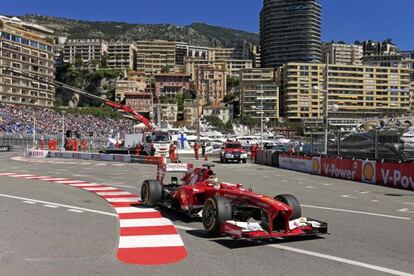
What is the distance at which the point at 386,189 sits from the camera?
64.2 ft

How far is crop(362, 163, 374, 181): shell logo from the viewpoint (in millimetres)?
22384

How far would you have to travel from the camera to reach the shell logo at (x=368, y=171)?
2238 cm

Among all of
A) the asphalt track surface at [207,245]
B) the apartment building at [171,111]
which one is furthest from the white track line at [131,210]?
the apartment building at [171,111]

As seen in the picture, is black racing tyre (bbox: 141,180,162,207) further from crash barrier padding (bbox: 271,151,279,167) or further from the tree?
the tree

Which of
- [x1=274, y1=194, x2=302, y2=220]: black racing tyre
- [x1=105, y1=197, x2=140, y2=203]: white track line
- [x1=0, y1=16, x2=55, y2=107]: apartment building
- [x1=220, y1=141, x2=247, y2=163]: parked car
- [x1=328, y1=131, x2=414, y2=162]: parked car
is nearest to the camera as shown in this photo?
[x1=274, y1=194, x2=302, y2=220]: black racing tyre

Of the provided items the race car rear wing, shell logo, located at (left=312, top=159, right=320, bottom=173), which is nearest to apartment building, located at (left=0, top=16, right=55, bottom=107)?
shell logo, located at (left=312, top=159, right=320, bottom=173)

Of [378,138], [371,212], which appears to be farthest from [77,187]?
[378,138]

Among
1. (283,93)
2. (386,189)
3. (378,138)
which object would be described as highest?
(283,93)

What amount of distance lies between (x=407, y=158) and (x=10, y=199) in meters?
16.6

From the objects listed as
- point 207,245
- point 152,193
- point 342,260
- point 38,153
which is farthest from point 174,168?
point 38,153

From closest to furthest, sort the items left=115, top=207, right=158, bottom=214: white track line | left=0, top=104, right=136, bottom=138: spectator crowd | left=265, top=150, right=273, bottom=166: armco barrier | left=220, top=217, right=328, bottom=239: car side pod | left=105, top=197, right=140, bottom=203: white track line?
left=220, top=217, right=328, bottom=239: car side pod
left=115, top=207, right=158, bottom=214: white track line
left=105, top=197, right=140, bottom=203: white track line
left=265, top=150, right=273, bottom=166: armco barrier
left=0, top=104, right=136, bottom=138: spectator crowd

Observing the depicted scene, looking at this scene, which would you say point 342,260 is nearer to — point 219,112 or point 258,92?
point 258,92

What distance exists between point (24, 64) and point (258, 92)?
2966 inches

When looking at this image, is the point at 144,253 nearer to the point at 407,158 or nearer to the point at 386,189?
the point at 386,189
